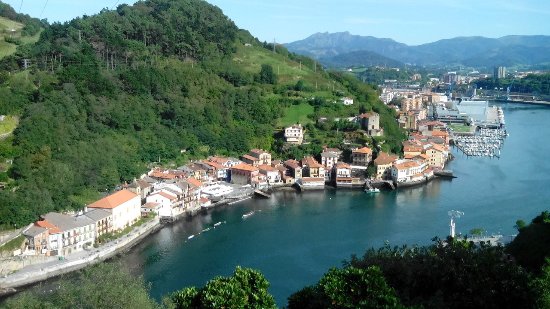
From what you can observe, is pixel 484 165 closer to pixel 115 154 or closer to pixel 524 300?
pixel 115 154

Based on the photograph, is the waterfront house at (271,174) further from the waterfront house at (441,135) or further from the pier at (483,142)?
the waterfront house at (441,135)

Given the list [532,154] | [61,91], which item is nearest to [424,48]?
[532,154]

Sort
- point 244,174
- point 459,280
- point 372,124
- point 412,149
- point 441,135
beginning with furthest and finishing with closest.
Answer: point 441,135 → point 372,124 → point 412,149 → point 244,174 → point 459,280

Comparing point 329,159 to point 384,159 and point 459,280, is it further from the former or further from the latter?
point 459,280

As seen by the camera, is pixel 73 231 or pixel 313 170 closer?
pixel 73 231

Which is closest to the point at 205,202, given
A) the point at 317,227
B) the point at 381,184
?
the point at 317,227

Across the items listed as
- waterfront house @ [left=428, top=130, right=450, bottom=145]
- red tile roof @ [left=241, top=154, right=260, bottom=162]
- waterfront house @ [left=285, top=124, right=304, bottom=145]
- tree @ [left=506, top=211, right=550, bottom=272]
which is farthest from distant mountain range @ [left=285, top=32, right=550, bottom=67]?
tree @ [left=506, top=211, right=550, bottom=272]
